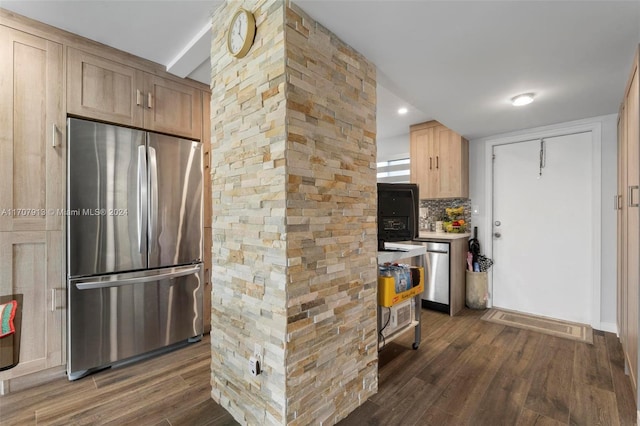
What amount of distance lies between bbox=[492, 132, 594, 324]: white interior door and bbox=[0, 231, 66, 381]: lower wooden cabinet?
440 centimetres

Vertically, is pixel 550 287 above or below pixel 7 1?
below

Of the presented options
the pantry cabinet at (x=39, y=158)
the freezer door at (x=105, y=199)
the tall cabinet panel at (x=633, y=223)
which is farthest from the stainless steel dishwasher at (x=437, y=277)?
the pantry cabinet at (x=39, y=158)

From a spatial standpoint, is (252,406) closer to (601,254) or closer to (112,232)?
(112,232)

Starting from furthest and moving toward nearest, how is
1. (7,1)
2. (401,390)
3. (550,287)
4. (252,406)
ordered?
(550,287) → (401,390) → (7,1) → (252,406)

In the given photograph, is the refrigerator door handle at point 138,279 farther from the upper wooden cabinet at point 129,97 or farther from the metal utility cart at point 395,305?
the metal utility cart at point 395,305

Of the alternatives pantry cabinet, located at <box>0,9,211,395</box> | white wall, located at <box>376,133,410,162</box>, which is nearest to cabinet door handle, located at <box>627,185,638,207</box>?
white wall, located at <box>376,133,410,162</box>

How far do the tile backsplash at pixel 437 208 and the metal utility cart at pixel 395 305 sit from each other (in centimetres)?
177

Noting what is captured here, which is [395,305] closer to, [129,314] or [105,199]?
[129,314]

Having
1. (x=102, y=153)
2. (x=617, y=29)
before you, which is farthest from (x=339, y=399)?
(x=617, y=29)

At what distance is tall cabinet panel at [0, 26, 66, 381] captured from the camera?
1.86 m

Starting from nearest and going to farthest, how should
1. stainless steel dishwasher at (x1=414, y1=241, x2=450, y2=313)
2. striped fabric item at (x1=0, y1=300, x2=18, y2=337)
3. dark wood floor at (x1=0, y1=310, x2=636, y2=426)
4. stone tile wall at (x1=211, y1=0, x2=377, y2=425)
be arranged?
striped fabric item at (x1=0, y1=300, x2=18, y2=337)
stone tile wall at (x1=211, y1=0, x2=377, y2=425)
dark wood floor at (x1=0, y1=310, x2=636, y2=426)
stainless steel dishwasher at (x1=414, y1=241, x2=450, y2=313)

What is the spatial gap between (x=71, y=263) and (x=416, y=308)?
2.70 m

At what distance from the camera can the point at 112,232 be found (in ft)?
7.20

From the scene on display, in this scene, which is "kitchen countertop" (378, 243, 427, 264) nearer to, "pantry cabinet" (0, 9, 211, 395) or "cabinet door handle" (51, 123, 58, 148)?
"pantry cabinet" (0, 9, 211, 395)
